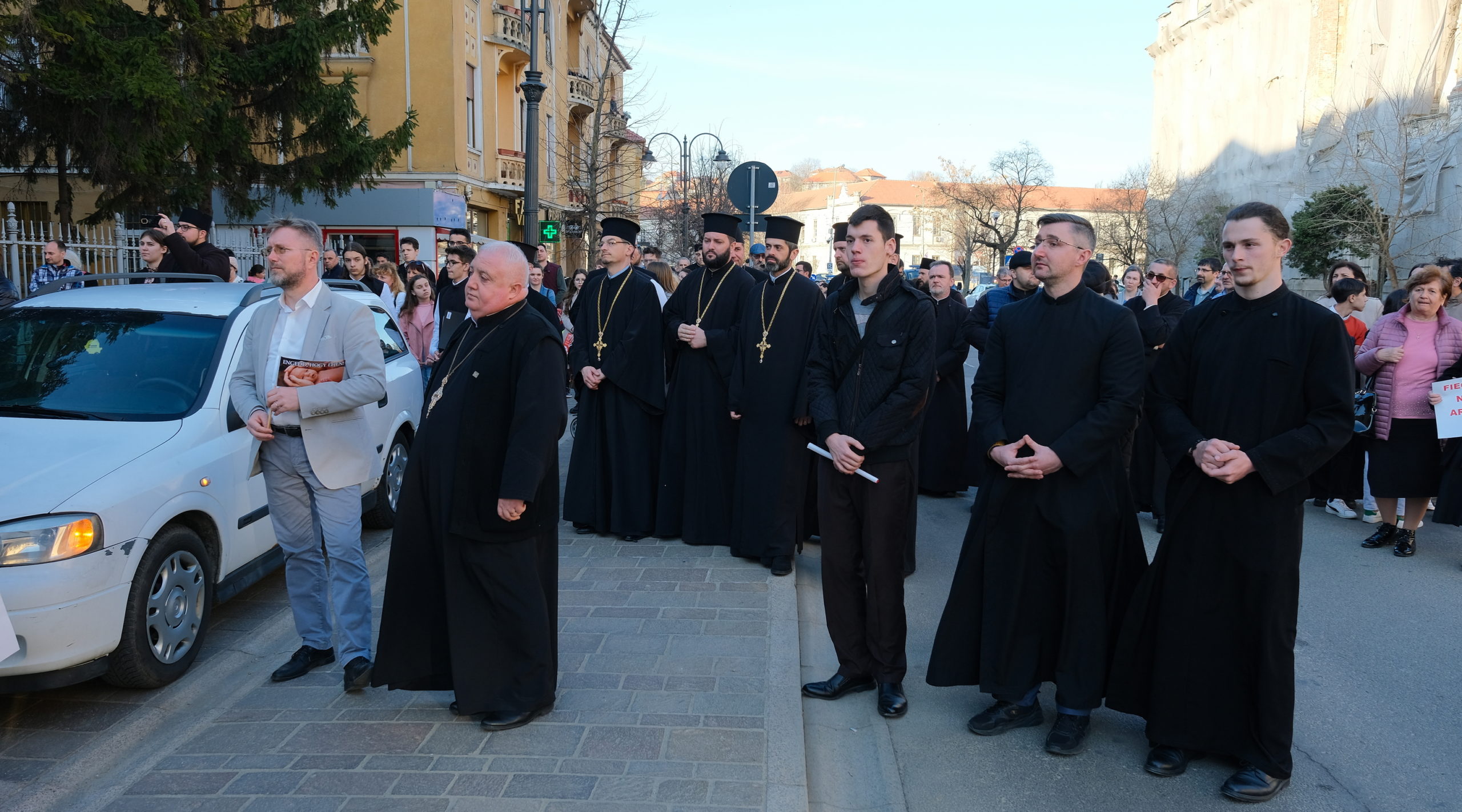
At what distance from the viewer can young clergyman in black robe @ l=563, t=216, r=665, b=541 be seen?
25.1ft

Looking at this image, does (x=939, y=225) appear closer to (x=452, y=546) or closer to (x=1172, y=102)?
(x=1172, y=102)

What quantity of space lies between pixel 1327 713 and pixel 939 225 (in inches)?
3586

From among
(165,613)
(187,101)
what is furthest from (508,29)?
(165,613)

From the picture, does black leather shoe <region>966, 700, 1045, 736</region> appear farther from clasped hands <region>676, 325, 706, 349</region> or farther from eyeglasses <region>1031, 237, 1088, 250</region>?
clasped hands <region>676, 325, 706, 349</region>

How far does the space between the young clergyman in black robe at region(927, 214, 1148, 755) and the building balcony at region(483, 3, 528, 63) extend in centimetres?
2946

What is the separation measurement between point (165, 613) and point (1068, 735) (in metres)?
3.86

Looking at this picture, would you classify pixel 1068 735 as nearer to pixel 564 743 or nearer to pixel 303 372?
pixel 564 743

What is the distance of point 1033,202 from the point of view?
101m

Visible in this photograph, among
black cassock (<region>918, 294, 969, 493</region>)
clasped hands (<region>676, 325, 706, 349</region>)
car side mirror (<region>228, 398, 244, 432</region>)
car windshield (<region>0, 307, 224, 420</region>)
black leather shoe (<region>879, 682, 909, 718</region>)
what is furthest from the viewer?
black cassock (<region>918, 294, 969, 493</region>)

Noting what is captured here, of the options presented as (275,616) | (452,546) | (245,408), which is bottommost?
(275,616)

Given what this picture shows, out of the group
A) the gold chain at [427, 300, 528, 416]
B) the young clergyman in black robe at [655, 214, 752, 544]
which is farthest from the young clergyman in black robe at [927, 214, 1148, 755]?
the young clergyman in black robe at [655, 214, 752, 544]

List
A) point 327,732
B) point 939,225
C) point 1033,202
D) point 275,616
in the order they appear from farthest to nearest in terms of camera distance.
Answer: point 1033,202
point 939,225
point 275,616
point 327,732

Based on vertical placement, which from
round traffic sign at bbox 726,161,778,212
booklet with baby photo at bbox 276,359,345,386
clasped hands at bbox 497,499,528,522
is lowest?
clasped hands at bbox 497,499,528,522

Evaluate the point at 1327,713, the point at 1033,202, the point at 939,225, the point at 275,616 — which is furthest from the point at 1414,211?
the point at 1033,202
